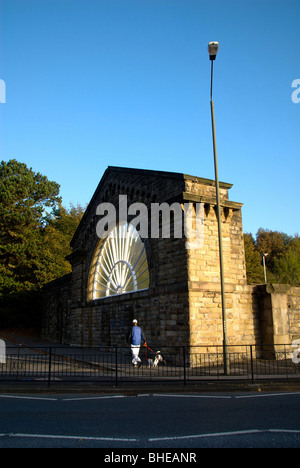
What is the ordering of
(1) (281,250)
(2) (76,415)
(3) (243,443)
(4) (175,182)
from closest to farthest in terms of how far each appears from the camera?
1. (3) (243,443)
2. (2) (76,415)
3. (4) (175,182)
4. (1) (281,250)

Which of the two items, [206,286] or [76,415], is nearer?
[76,415]

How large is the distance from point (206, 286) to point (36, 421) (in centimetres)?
949

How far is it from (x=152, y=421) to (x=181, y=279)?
880 cm

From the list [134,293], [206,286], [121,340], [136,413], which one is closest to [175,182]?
[206,286]

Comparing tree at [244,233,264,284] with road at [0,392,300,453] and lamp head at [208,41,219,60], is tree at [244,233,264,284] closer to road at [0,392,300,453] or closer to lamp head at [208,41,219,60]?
lamp head at [208,41,219,60]

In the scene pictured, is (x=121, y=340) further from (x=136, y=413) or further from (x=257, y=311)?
(x=136, y=413)

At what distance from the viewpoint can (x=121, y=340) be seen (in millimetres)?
18781

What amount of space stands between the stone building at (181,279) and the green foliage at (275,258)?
92.8 ft

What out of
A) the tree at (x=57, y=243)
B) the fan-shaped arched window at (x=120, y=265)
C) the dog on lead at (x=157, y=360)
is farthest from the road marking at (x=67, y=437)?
the tree at (x=57, y=243)

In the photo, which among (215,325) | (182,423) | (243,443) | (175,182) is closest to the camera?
(243,443)

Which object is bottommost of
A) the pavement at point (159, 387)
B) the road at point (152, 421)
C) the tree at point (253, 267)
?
the pavement at point (159, 387)

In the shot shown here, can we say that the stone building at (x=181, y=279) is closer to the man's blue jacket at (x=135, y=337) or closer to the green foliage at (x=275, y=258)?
the man's blue jacket at (x=135, y=337)

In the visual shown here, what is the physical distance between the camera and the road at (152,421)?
4.84 meters

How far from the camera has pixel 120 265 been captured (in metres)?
20.7
